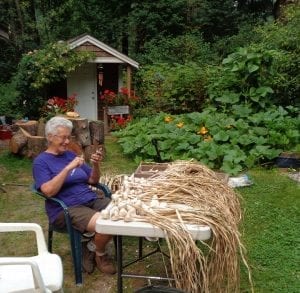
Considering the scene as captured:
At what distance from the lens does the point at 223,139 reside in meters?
6.73

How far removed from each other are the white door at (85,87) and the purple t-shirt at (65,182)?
29.5 ft

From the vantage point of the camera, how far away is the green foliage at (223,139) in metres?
6.42

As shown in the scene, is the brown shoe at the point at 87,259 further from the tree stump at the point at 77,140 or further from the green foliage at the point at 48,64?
the green foliage at the point at 48,64

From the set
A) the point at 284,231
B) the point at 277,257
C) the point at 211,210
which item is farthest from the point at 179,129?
the point at 211,210

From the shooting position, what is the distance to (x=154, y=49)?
47.6 feet

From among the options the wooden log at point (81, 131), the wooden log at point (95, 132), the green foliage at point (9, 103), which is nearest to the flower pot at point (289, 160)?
the wooden log at point (95, 132)

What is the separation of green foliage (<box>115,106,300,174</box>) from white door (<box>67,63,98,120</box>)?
4968 millimetres

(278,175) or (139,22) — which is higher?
(139,22)

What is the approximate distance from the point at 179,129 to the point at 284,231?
3.49 meters

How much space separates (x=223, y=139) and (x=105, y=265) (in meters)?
3.84

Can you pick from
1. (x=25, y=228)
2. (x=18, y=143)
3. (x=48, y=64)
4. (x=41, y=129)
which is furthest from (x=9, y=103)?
(x=25, y=228)

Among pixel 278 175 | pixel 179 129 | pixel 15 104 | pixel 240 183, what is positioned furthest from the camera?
pixel 15 104

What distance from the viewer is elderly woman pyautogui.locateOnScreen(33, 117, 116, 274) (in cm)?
310

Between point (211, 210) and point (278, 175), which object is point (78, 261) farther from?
point (278, 175)
